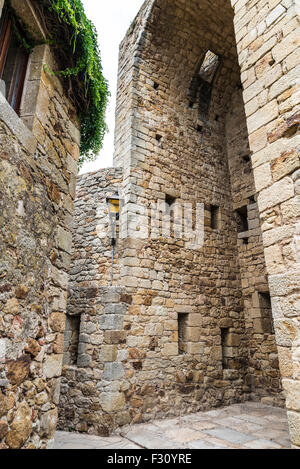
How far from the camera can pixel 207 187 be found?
6438mm

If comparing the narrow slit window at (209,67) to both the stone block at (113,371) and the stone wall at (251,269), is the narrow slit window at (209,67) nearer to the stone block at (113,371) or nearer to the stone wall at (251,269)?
the stone wall at (251,269)

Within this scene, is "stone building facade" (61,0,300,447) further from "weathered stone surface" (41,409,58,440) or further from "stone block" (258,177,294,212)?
"weathered stone surface" (41,409,58,440)

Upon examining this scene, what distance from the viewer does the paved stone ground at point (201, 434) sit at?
3332 millimetres

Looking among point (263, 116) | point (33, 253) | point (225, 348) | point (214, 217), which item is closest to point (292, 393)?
point (33, 253)

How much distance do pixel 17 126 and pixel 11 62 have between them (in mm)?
730

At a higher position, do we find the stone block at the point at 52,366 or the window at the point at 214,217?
the window at the point at 214,217

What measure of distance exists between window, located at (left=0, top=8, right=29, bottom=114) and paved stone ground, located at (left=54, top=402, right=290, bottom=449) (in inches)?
145

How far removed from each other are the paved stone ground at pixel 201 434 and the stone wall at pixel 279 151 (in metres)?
1.85

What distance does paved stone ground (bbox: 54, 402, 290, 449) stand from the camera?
10.9ft

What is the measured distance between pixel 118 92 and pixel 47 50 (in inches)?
169

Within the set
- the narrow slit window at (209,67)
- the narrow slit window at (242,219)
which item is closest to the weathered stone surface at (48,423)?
the narrow slit window at (242,219)

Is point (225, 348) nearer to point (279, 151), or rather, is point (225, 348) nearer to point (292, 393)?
point (292, 393)
